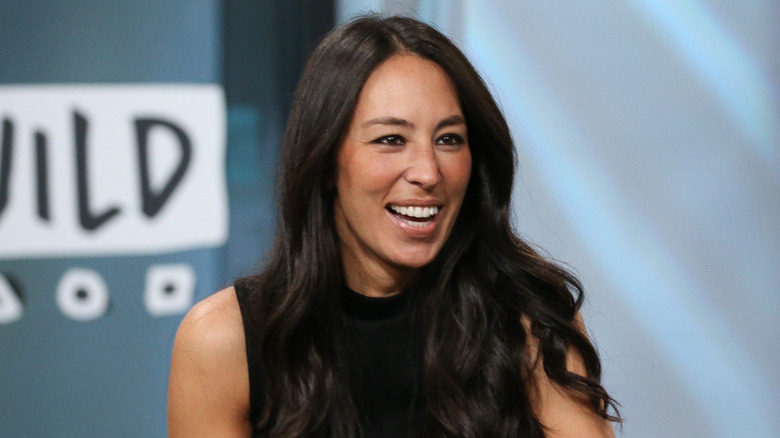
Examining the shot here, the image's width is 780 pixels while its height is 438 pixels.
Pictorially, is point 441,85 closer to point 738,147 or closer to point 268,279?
point 268,279

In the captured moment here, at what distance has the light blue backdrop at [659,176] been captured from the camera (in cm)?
244

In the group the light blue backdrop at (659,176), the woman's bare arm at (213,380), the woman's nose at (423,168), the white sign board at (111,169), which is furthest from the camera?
the light blue backdrop at (659,176)

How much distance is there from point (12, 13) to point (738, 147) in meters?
1.91

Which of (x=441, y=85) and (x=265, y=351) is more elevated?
(x=441, y=85)

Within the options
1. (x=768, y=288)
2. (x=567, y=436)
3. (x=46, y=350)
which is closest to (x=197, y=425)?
(x=567, y=436)

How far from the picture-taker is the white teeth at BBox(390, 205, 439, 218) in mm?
1472

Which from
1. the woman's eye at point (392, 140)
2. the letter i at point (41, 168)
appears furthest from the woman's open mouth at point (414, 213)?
the letter i at point (41, 168)

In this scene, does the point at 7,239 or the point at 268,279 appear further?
the point at 7,239

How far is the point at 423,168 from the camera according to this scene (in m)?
1.44

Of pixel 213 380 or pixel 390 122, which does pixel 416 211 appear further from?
pixel 213 380

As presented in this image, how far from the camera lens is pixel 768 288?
2.45 meters

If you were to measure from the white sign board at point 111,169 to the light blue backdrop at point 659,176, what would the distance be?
0.56 m

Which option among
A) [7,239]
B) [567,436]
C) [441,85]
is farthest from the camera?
[7,239]

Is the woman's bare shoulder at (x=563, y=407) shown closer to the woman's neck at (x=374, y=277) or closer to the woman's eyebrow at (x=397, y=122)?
the woman's neck at (x=374, y=277)
